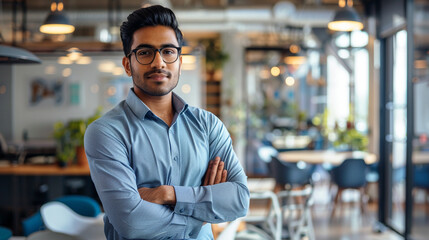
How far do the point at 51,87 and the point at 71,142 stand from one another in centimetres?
396

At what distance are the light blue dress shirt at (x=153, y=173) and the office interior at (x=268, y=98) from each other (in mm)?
925

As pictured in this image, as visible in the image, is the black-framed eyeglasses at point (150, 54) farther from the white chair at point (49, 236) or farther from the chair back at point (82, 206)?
the chair back at point (82, 206)

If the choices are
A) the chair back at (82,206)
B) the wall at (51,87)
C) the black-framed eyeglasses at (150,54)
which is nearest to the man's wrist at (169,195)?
the black-framed eyeglasses at (150,54)

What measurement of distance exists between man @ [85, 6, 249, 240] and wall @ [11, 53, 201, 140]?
26.8 ft

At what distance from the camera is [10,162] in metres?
7.00

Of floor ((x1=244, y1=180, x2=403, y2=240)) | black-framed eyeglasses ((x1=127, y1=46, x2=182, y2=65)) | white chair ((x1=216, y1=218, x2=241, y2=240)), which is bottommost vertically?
floor ((x1=244, y1=180, x2=403, y2=240))

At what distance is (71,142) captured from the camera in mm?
6629

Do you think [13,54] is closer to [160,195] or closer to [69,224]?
[69,224]

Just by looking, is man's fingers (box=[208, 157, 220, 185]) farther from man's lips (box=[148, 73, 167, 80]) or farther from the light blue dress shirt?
man's lips (box=[148, 73, 167, 80])

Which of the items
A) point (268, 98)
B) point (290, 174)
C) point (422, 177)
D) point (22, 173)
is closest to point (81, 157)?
point (22, 173)

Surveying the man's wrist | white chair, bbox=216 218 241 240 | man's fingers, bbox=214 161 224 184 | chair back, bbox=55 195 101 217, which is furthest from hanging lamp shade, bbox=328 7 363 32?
the man's wrist

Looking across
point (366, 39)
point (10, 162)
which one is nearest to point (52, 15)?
point (10, 162)

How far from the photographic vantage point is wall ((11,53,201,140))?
399 inches

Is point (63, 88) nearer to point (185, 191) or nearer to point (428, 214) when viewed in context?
point (428, 214)
